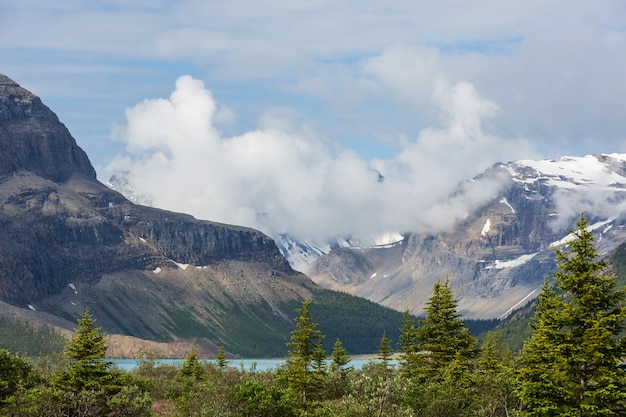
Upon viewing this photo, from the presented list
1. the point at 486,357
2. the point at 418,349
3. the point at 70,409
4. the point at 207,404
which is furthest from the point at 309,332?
the point at 486,357

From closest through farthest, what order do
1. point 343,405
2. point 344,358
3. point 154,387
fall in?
point 343,405
point 154,387
point 344,358

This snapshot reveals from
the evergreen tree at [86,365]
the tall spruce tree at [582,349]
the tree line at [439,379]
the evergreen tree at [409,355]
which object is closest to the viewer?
the tall spruce tree at [582,349]

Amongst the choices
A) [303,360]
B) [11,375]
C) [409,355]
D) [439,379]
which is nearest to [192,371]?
[303,360]

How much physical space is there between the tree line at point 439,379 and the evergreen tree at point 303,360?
0.43 feet

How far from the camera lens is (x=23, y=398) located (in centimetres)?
8056

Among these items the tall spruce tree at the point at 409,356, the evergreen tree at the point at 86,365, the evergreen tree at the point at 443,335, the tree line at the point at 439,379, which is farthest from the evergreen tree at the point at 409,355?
the evergreen tree at the point at 86,365

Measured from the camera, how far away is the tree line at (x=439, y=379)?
2363 inches

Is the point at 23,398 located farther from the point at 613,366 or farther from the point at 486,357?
the point at 486,357

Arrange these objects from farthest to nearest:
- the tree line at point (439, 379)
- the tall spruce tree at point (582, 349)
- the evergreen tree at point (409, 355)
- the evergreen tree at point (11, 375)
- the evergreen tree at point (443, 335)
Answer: the evergreen tree at point (409, 355) → the evergreen tree at point (443, 335) → the evergreen tree at point (11, 375) → the tree line at point (439, 379) → the tall spruce tree at point (582, 349)

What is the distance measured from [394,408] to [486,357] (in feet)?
195

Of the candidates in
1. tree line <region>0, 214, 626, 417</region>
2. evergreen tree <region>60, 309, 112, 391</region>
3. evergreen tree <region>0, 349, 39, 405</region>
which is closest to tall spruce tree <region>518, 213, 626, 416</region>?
tree line <region>0, 214, 626, 417</region>

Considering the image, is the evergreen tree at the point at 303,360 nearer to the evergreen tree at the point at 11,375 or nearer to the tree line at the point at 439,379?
the tree line at the point at 439,379

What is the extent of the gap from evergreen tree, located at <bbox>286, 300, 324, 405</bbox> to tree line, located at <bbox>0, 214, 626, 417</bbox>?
0.13 metres

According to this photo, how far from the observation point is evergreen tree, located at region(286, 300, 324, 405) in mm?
98062
